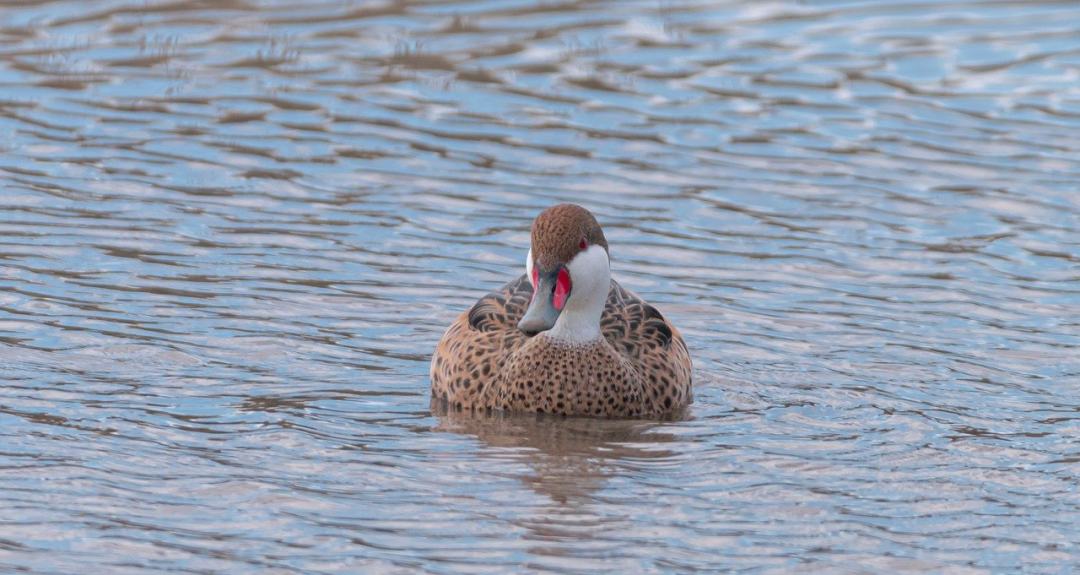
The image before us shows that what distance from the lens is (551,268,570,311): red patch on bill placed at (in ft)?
31.9

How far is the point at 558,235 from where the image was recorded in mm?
9711

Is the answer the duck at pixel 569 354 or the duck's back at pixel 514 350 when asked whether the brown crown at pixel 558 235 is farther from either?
the duck's back at pixel 514 350

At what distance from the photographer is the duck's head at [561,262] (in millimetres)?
9625

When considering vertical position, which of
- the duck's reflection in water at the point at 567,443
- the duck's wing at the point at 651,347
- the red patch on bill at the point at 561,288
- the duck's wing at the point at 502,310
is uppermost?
the red patch on bill at the point at 561,288

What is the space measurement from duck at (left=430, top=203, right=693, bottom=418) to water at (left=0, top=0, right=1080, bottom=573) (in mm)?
208

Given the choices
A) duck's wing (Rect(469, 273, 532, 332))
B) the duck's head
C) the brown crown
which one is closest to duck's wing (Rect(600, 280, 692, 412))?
duck's wing (Rect(469, 273, 532, 332))

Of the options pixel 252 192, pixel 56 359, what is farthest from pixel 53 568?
pixel 252 192

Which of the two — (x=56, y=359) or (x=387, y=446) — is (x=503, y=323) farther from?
(x=56, y=359)

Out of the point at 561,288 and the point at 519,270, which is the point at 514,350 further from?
A: the point at 519,270

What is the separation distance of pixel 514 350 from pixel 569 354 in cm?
32

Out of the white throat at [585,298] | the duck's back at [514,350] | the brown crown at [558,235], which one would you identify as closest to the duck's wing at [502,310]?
the duck's back at [514,350]

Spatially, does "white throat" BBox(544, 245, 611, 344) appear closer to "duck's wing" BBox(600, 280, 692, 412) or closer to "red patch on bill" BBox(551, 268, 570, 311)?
"red patch on bill" BBox(551, 268, 570, 311)

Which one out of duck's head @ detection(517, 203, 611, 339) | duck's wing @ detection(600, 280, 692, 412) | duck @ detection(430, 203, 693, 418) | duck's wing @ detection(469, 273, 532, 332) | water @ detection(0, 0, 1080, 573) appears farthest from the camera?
duck's wing @ detection(469, 273, 532, 332)

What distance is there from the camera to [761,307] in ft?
39.4
